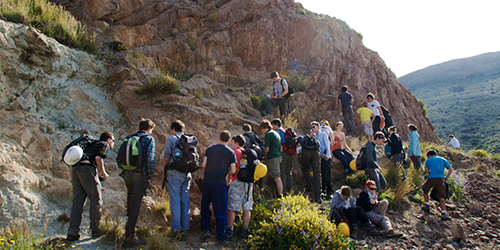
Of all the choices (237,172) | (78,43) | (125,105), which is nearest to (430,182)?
(237,172)

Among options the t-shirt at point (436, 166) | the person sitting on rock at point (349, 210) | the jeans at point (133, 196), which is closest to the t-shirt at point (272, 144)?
the person sitting on rock at point (349, 210)

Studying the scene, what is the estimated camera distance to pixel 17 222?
5297 mm

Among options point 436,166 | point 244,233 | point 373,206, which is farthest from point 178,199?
point 436,166

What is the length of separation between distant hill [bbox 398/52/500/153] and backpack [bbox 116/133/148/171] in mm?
32474

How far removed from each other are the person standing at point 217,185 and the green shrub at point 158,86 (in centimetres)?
418

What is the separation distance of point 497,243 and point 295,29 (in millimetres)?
12523

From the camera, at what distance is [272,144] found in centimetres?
764

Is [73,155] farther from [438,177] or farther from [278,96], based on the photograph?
[438,177]

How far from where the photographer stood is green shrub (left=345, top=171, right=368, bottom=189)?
30.1ft

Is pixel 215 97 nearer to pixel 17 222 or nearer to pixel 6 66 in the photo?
pixel 6 66

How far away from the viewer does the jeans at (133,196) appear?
213 inches

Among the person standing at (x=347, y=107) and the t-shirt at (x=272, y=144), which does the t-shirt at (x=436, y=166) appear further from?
the person standing at (x=347, y=107)

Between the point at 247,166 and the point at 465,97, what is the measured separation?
54.6 metres

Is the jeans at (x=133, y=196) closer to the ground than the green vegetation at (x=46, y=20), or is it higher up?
closer to the ground
